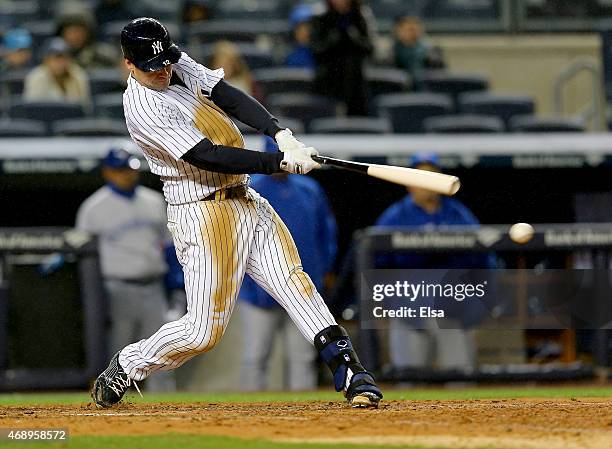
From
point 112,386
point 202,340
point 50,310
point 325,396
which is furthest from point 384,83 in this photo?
point 202,340

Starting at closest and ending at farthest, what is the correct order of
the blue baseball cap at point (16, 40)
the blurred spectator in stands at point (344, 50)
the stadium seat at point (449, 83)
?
the blurred spectator in stands at point (344, 50) → the blue baseball cap at point (16, 40) → the stadium seat at point (449, 83)

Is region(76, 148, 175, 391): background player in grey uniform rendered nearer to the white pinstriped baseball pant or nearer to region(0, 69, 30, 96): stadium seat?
region(0, 69, 30, 96): stadium seat

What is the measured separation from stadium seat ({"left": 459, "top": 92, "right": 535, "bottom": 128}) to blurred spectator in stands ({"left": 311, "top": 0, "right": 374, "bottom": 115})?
0.92 metres

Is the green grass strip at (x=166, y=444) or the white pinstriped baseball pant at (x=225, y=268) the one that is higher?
the white pinstriped baseball pant at (x=225, y=268)

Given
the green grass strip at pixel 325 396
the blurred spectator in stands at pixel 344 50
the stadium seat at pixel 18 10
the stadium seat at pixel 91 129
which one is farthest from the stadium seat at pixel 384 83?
the green grass strip at pixel 325 396

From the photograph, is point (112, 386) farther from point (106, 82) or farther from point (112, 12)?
point (112, 12)

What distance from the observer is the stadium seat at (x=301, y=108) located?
9789mm

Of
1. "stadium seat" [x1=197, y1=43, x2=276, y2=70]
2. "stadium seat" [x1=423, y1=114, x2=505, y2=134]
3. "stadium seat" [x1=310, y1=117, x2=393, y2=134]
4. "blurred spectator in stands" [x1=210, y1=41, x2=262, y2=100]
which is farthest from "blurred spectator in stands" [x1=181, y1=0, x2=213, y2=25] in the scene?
"stadium seat" [x1=423, y1=114, x2=505, y2=134]

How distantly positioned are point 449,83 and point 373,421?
6503 millimetres

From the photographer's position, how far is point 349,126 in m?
9.41

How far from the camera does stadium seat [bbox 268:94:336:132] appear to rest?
32.1ft

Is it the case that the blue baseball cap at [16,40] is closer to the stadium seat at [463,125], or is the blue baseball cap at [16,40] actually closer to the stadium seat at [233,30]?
the stadium seat at [233,30]

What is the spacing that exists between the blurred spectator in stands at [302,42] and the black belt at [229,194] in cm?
530

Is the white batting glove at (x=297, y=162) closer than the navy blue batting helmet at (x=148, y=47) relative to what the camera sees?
Yes
